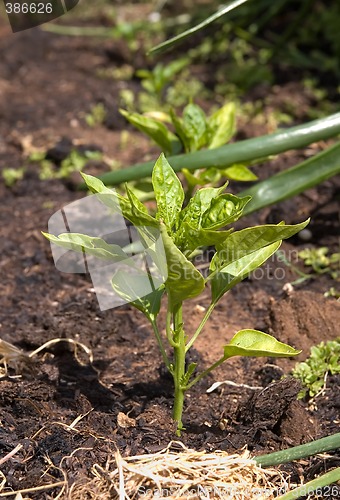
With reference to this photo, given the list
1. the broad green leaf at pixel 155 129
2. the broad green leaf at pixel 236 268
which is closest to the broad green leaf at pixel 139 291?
the broad green leaf at pixel 236 268

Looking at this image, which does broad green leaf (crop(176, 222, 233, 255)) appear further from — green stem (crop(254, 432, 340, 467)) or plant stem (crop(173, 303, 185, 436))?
green stem (crop(254, 432, 340, 467))

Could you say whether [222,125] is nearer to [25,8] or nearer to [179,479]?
[179,479]

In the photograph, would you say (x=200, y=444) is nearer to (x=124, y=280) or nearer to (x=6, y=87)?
(x=124, y=280)

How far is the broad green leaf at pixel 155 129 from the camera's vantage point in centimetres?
227

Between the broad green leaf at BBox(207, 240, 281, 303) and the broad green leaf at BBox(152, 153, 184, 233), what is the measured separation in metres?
0.16

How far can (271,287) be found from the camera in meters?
2.32

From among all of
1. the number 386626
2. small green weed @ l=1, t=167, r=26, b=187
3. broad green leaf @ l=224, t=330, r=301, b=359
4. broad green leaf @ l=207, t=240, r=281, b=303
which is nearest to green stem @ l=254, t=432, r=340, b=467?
broad green leaf @ l=224, t=330, r=301, b=359

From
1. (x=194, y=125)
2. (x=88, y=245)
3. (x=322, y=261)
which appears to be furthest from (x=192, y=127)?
(x=88, y=245)

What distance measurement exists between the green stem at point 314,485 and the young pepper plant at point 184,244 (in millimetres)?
263

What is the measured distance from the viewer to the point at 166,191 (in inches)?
63.3

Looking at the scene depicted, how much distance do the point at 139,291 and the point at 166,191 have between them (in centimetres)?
24

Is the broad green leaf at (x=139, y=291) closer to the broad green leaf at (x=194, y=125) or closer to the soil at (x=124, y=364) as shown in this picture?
the soil at (x=124, y=364)

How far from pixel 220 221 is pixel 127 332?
72cm

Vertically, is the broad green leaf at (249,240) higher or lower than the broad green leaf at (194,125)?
higher
